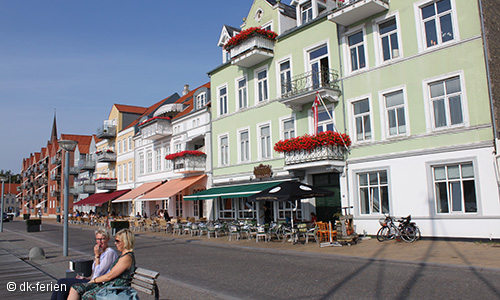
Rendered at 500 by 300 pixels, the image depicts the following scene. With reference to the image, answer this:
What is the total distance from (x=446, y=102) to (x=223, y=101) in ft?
51.2

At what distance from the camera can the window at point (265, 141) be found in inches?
944

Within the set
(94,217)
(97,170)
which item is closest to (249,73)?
(94,217)

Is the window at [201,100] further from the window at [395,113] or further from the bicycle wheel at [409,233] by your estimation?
the bicycle wheel at [409,233]

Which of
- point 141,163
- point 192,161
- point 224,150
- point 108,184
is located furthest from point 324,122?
point 108,184

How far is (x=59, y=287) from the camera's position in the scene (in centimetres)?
614

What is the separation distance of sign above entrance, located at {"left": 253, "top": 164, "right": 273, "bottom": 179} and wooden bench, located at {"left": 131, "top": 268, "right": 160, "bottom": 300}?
57.6 ft

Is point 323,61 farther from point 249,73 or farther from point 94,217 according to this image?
point 94,217

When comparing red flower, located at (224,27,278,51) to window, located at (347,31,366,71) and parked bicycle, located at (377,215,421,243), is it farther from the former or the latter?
parked bicycle, located at (377,215,421,243)

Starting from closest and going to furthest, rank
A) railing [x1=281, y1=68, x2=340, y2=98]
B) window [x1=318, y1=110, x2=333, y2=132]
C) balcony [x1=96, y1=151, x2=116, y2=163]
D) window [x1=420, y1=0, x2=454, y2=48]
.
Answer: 1. window [x1=420, y1=0, x2=454, y2=48]
2. railing [x1=281, y1=68, x2=340, y2=98]
3. window [x1=318, y1=110, x2=333, y2=132]
4. balcony [x1=96, y1=151, x2=116, y2=163]

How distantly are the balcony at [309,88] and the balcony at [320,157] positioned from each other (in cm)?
258

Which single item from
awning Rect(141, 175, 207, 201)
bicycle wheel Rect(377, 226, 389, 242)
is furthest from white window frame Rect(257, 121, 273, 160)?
bicycle wheel Rect(377, 226, 389, 242)

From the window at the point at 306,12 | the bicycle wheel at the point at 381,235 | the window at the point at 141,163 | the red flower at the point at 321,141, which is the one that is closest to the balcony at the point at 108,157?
the window at the point at 141,163

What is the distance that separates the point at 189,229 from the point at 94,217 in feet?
69.0

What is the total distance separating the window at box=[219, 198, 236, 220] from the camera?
27.1 m
